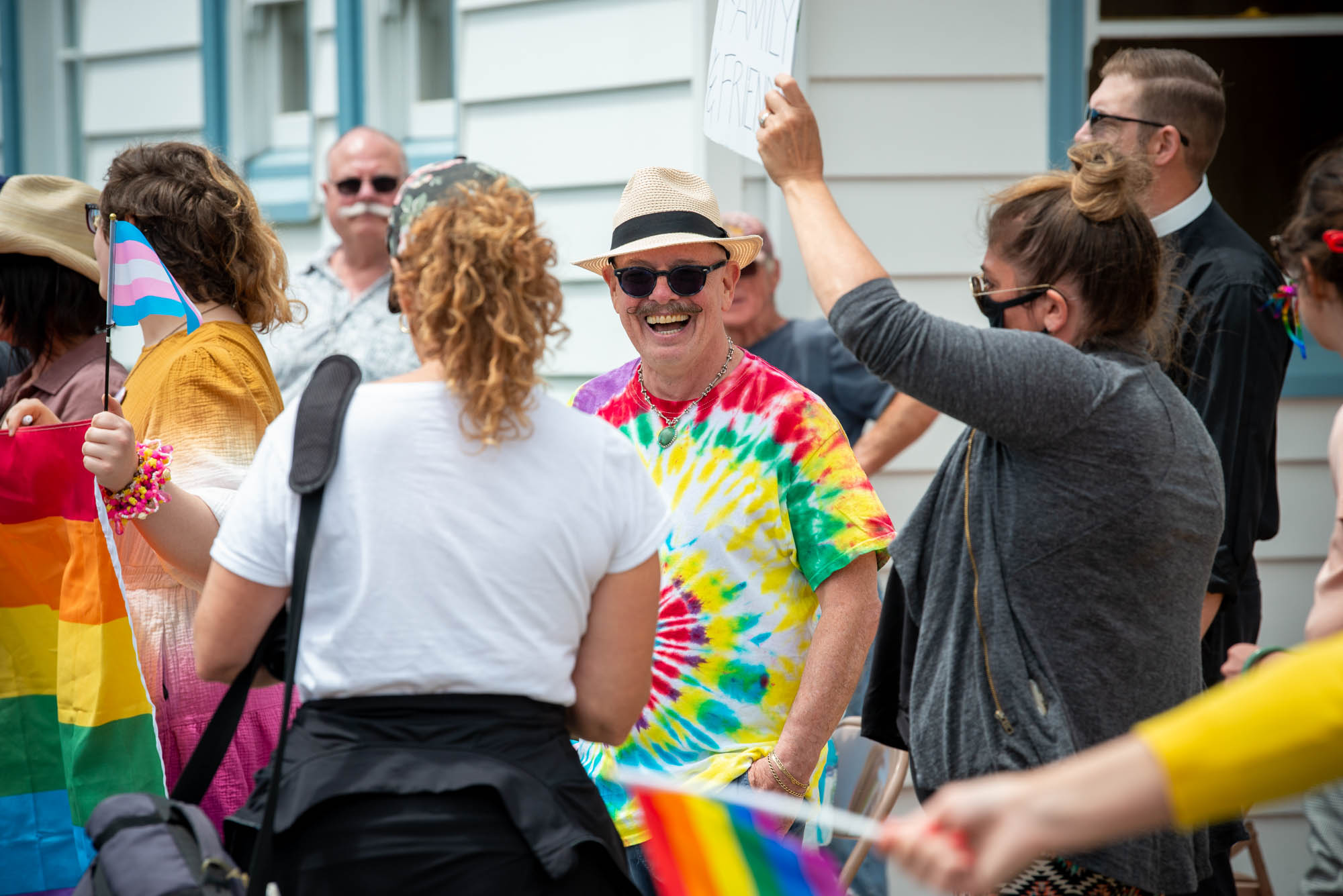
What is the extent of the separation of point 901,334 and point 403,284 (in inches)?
30.6

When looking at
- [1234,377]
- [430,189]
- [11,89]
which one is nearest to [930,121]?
[1234,377]

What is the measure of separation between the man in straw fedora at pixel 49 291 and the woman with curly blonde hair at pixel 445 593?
146 cm

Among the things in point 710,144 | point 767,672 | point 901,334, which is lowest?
point 767,672

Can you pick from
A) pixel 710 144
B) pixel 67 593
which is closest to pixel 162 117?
pixel 710 144

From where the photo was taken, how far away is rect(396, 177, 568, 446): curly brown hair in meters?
1.71

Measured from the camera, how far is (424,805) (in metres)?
1.67

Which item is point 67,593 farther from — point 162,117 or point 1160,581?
point 162,117

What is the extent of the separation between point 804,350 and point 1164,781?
10.8 ft

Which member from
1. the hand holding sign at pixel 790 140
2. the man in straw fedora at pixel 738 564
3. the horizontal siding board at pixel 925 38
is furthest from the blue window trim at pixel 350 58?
the hand holding sign at pixel 790 140

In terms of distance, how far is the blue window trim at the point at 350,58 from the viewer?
5.45m

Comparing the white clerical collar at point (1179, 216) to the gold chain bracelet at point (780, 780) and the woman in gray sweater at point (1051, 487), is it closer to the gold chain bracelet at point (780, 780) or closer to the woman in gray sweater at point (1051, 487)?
the woman in gray sweater at point (1051, 487)

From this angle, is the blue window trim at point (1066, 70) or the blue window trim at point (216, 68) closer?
the blue window trim at point (1066, 70)

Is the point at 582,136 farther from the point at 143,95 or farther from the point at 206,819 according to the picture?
the point at 206,819

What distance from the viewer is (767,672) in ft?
8.23
